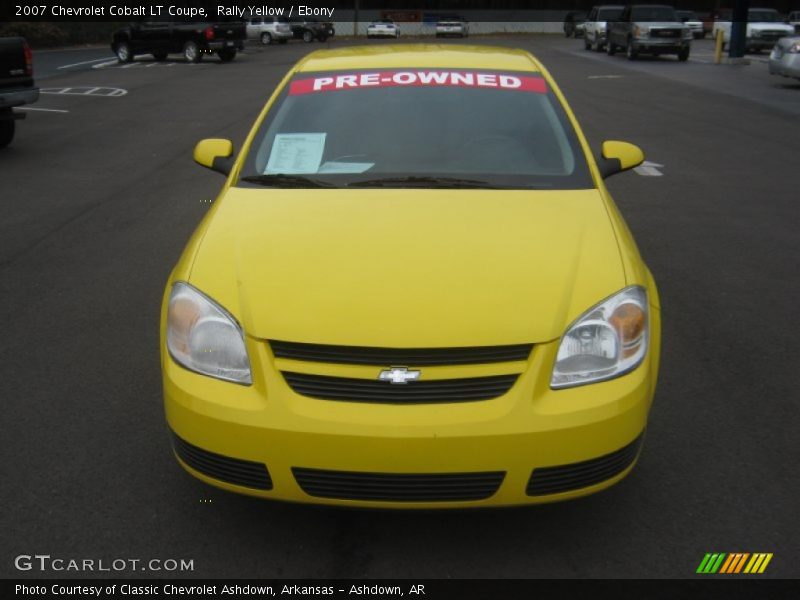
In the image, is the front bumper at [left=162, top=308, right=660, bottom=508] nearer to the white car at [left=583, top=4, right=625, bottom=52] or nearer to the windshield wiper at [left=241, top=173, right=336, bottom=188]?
the windshield wiper at [left=241, top=173, right=336, bottom=188]

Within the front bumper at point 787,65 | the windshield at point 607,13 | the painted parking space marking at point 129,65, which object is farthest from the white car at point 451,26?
the front bumper at point 787,65

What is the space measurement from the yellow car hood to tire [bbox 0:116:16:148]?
9.92m

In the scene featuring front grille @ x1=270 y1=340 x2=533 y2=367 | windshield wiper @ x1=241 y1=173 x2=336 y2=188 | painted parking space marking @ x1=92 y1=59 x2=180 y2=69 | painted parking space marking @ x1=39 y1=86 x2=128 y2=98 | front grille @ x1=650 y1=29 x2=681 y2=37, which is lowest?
painted parking space marking @ x1=92 y1=59 x2=180 y2=69

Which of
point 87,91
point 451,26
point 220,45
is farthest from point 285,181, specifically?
point 451,26

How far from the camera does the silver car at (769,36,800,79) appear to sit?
808 inches

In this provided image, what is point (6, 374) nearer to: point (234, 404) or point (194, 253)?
point (194, 253)

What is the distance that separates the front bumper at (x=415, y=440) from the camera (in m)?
2.82

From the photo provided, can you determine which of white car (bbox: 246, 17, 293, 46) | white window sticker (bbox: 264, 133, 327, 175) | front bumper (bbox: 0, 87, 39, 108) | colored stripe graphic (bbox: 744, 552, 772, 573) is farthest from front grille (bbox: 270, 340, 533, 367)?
white car (bbox: 246, 17, 293, 46)

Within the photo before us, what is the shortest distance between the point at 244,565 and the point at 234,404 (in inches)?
22.5

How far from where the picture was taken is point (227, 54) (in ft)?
111

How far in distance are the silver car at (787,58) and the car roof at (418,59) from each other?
693 inches

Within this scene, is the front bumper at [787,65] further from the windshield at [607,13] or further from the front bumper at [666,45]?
the windshield at [607,13]

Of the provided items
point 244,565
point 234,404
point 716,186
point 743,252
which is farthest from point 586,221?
point 716,186
